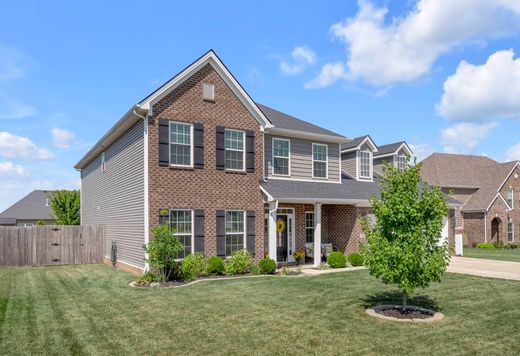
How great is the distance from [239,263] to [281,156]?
589 cm

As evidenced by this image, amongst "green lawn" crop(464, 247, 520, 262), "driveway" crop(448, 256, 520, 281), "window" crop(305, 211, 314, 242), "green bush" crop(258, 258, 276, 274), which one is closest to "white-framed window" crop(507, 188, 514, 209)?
"green lawn" crop(464, 247, 520, 262)

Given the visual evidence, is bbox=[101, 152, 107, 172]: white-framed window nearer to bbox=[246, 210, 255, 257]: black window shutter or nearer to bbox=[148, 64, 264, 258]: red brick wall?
bbox=[148, 64, 264, 258]: red brick wall

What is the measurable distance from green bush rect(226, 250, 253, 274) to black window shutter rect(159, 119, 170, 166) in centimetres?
443

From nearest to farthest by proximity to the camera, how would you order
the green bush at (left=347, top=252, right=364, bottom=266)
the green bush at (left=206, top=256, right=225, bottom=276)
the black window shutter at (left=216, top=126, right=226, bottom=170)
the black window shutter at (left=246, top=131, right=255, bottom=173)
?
the green bush at (left=206, top=256, right=225, bottom=276) < the black window shutter at (left=216, top=126, right=226, bottom=170) < the black window shutter at (left=246, top=131, right=255, bottom=173) < the green bush at (left=347, top=252, right=364, bottom=266)

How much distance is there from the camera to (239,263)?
51.9ft

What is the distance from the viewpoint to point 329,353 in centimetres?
680

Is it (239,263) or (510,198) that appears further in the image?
(510,198)

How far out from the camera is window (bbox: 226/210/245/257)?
1666 centimetres

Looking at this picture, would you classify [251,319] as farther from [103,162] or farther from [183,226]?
[103,162]

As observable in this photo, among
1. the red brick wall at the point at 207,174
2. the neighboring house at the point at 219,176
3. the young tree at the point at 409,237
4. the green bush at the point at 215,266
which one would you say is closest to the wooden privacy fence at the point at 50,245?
the neighboring house at the point at 219,176

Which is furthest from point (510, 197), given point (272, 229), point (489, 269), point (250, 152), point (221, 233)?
point (221, 233)

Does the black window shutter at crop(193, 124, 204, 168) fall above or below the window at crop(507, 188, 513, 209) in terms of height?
above

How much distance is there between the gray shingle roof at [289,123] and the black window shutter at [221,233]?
5.10 meters

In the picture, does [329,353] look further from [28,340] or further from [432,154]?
[432,154]
